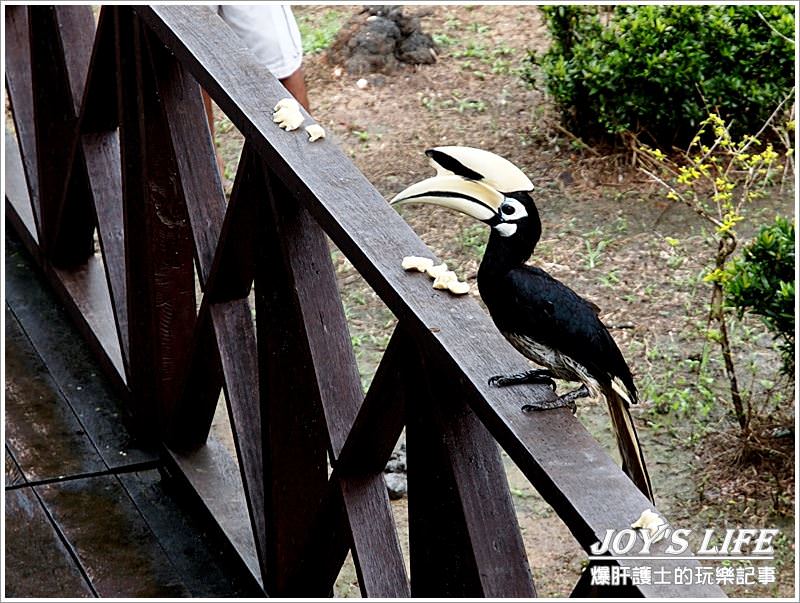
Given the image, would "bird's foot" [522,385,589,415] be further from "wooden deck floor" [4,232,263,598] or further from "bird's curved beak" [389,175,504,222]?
"wooden deck floor" [4,232,263,598]

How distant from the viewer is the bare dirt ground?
3289mm

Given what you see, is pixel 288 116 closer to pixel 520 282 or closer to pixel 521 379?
pixel 520 282

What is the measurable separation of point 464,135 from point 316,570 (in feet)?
10.1

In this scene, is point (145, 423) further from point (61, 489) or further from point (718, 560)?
point (718, 560)

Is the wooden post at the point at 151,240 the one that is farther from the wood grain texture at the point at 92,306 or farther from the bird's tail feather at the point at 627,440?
the bird's tail feather at the point at 627,440

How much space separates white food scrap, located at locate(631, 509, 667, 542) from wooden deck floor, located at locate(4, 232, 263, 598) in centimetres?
137

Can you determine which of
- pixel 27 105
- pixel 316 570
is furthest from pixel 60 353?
pixel 316 570

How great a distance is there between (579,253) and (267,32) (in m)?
1.32

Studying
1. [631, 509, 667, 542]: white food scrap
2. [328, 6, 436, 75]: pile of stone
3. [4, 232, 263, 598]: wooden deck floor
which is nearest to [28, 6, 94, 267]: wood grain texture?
[4, 232, 263, 598]: wooden deck floor

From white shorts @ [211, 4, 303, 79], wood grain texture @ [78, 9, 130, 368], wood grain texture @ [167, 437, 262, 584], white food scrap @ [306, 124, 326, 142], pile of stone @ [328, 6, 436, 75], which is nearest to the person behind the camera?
white food scrap @ [306, 124, 326, 142]

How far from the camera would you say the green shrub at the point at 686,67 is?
14.2ft

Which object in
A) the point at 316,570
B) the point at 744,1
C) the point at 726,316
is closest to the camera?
the point at 316,570

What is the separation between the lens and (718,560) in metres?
3.13

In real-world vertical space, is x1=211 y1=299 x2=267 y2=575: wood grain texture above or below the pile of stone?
above
